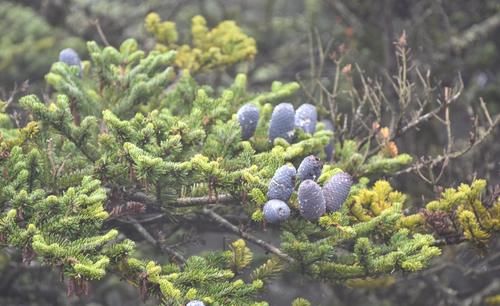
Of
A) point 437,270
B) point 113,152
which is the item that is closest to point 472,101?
point 437,270

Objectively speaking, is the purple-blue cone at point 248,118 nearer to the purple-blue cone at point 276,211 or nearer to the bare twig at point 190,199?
the bare twig at point 190,199

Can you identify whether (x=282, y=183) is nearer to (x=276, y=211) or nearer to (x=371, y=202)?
(x=276, y=211)

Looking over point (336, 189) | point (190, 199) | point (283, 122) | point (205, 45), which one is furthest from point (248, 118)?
point (205, 45)

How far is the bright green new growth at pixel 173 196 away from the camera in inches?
114

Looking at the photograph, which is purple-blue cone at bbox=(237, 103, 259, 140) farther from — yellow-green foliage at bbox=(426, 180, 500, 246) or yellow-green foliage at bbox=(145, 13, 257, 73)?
yellow-green foliage at bbox=(145, 13, 257, 73)

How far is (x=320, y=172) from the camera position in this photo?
123 inches

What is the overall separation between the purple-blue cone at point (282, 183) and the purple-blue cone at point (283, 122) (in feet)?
1.75

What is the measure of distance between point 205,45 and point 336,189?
1.96 m

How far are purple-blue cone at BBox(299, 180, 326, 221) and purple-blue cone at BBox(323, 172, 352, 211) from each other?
0.17 feet

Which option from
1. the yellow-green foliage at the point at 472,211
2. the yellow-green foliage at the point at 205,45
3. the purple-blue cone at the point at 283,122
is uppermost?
the yellow-green foliage at the point at 205,45

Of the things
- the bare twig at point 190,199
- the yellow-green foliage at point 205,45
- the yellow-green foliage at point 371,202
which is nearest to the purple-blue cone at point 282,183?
the bare twig at point 190,199

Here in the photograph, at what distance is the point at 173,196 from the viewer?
3250mm

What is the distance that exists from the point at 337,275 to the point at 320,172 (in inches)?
19.0

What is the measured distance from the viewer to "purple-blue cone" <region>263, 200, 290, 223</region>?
298cm
